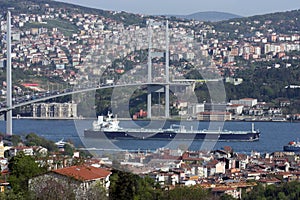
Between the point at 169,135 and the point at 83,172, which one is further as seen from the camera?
the point at 169,135

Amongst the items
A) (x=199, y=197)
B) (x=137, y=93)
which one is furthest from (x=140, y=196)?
(x=137, y=93)

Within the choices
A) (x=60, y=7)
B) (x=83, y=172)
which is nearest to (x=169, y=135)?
(x=83, y=172)

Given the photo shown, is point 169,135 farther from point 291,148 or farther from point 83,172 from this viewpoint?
point 83,172

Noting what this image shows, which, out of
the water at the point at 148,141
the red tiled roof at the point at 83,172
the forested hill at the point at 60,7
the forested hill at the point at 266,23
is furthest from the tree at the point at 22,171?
the forested hill at the point at 266,23

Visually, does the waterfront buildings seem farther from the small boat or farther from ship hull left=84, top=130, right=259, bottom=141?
the small boat

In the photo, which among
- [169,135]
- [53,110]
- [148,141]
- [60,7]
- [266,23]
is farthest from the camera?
[266,23]

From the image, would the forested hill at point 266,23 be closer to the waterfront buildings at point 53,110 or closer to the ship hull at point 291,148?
the waterfront buildings at point 53,110

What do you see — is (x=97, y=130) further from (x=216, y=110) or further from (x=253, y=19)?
(x=253, y=19)
